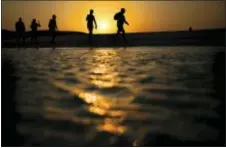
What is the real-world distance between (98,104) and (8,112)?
107 centimetres

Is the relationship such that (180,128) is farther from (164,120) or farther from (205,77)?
(205,77)

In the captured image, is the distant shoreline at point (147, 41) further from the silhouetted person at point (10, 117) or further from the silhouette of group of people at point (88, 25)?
the silhouetted person at point (10, 117)

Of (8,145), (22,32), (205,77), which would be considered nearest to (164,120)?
(8,145)

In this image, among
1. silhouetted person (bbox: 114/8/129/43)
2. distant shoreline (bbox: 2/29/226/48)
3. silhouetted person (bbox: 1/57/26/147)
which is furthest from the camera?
distant shoreline (bbox: 2/29/226/48)

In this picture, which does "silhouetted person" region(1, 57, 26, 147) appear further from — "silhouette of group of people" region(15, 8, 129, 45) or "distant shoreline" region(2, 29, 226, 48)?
"distant shoreline" region(2, 29, 226, 48)

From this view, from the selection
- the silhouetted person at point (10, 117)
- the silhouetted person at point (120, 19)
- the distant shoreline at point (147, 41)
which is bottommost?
the silhouetted person at point (10, 117)

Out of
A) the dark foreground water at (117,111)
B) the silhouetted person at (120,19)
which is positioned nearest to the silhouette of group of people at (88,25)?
the silhouetted person at (120,19)

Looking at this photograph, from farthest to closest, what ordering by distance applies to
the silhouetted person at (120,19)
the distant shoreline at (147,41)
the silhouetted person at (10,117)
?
the distant shoreline at (147,41) < the silhouetted person at (120,19) < the silhouetted person at (10,117)

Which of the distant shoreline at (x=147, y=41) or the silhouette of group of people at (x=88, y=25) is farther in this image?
the distant shoreline at (x=147, y=41)

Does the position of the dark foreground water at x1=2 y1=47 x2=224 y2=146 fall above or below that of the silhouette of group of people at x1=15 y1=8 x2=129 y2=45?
below

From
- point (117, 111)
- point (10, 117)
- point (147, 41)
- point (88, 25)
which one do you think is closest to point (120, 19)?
point (88, 25)

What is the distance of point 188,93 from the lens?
4.41m

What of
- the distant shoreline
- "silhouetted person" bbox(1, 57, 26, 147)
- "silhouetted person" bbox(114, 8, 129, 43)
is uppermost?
"silhouetted person" bbox(114, 8, 129, 43)

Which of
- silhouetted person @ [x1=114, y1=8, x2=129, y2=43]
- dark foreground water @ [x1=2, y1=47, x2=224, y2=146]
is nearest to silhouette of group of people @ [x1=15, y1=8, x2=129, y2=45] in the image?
silhouetted person @ [x1=114, y1=8, x2=129, y2=43]
